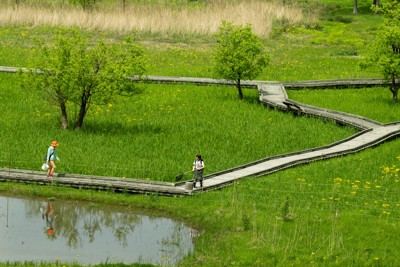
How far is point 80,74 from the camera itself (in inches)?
2005

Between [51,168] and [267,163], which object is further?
Result: [267,163]

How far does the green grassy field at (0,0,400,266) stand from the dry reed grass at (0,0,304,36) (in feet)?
18.5

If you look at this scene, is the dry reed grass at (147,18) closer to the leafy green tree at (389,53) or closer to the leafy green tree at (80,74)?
the leafy green tree at (389,53)

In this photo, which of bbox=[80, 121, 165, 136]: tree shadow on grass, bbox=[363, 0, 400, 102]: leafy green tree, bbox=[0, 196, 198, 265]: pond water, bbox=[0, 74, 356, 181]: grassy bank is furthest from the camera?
bbox=[363, 0, 400, 102]: leafy green tree

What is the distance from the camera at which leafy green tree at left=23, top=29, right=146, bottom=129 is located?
51219mm

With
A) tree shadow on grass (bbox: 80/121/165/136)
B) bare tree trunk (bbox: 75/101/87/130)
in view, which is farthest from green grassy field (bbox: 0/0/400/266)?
bare tree trunk (bbox: 75/101/87/130)

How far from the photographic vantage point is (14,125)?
52.1m

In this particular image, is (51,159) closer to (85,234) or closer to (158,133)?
(85,234)

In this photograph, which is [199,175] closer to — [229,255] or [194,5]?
[229,255]

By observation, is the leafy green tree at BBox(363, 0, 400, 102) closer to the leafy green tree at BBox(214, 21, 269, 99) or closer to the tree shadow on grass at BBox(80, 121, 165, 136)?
the leafy green tree at BBox(214, 21, 269, 99)

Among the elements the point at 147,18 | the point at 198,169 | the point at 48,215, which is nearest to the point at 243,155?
the point at 198,169

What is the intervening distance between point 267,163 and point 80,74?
1149 centimetres

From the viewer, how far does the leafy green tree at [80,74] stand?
5122cm

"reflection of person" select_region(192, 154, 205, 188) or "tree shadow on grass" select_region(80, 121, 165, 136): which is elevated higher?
"tree shadow on grass" select_region(80, 121, 165, 136)
